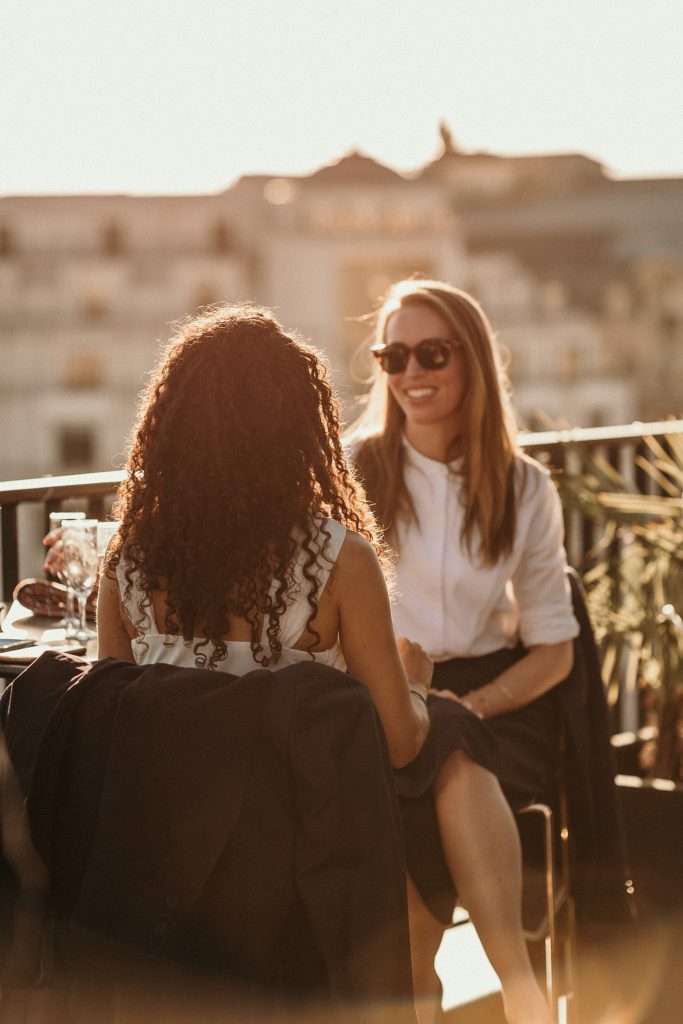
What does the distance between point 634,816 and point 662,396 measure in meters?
56.5

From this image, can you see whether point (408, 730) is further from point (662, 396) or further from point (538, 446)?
point (662, 396)

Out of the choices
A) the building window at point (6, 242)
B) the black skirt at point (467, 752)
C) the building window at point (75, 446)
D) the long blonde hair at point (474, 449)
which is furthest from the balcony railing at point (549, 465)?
the building window at point (6, 242)

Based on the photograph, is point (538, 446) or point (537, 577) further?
point (538, 446)

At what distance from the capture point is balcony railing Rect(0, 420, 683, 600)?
10.2 feet

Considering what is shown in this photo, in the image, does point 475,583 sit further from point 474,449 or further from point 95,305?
point 95,305

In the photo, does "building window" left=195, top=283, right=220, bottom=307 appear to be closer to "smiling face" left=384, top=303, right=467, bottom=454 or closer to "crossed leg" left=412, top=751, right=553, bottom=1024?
"smiling face" left=384, top=303, right=467, bottom=454

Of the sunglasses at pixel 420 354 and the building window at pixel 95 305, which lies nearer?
the sunglasses at pixel 420 354

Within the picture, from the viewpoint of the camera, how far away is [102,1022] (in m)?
1.62

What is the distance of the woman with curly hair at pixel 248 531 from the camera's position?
1.84 m

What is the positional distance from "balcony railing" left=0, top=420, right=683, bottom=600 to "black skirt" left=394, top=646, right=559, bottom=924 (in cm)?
91

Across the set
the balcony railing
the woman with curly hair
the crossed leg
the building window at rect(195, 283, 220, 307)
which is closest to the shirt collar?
the balcony railing

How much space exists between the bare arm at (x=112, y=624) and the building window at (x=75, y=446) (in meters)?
54.2

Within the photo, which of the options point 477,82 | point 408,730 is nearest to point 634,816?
point 408,730

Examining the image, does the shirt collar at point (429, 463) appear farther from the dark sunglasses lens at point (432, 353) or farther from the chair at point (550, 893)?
the chair at point (550, 893)
